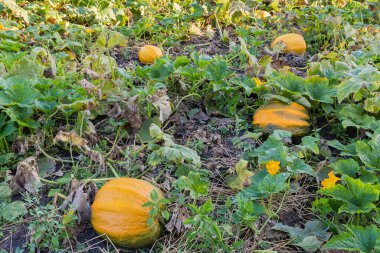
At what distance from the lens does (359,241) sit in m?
1.94

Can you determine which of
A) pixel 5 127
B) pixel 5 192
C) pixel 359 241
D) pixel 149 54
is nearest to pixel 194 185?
pixel 359 241

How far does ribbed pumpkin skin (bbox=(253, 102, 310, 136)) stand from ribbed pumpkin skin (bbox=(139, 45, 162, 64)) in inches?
58.3

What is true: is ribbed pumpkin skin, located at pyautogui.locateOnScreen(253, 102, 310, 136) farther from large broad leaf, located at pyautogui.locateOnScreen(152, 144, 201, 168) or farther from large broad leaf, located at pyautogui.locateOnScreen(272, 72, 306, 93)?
large broad leaf, located at pyautogui.locateOnScreen(152, 144, 201, 168)

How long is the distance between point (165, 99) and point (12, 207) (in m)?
1.16

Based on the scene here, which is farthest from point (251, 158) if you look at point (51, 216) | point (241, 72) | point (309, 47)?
point (309, 47)

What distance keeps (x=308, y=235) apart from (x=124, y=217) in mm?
894

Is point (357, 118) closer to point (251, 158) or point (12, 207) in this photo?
point (251, 158)

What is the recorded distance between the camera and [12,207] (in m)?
2.29

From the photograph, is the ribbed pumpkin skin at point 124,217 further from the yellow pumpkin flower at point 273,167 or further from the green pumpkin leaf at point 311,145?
the green pumpkin leaf at point 311,145

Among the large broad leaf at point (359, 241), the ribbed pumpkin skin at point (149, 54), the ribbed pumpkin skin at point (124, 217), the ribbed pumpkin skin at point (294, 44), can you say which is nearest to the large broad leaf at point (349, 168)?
the large broad leaf at point (359, 241)

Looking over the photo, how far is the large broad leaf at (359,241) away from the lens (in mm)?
1920

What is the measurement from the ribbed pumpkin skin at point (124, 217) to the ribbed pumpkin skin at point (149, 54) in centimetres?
225

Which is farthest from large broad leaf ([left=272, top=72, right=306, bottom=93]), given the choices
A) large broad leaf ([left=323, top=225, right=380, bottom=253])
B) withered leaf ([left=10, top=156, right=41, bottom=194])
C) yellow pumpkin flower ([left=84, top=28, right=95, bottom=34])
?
yellow pumpkin flower ([left=84, top=28, right=95, bottom=34])

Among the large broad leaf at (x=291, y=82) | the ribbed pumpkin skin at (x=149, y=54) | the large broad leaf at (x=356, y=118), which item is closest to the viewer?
the large broad leaf at (x=356, y=118)
